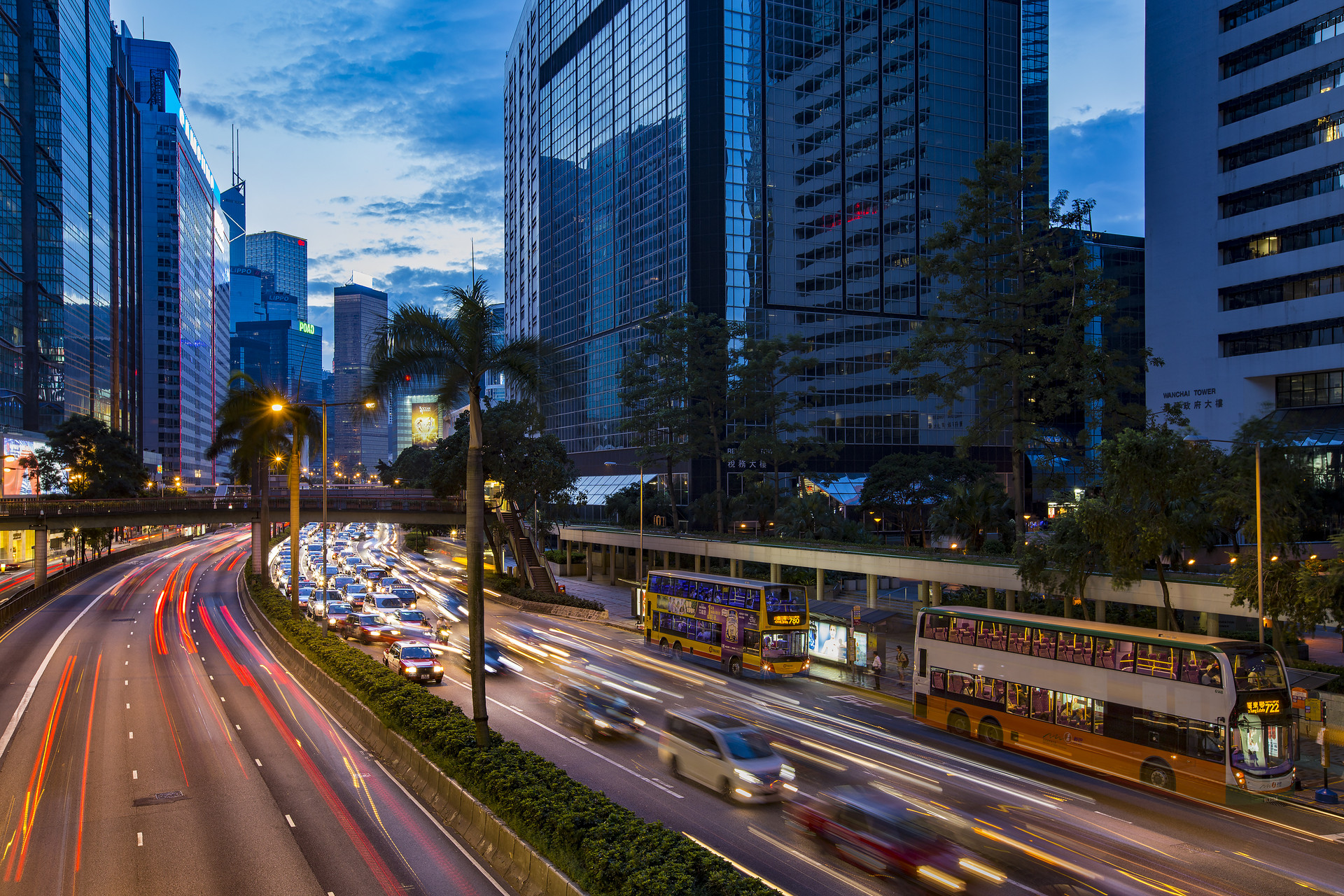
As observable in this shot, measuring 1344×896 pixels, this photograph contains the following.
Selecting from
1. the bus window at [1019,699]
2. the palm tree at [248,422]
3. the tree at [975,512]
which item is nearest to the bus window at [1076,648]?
the bus window at [1019,699]

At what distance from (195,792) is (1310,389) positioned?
2781 inches

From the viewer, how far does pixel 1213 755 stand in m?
19.4

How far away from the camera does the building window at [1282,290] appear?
5878 centimetres

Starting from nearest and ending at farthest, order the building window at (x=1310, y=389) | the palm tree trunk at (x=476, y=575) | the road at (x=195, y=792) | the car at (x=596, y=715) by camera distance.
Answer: the road at (x=195, y=792) → the palm tree trunk at (x=476, y=575) → the car at (x=596, y=715) → the building window at (x=1310, y=389)

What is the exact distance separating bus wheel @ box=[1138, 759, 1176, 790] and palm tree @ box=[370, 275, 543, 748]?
1602 cm

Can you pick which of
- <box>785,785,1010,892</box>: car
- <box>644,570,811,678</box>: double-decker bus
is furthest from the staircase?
<box>785,785,1010,892</box>: car

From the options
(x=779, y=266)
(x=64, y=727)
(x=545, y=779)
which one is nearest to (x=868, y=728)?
(x=545, y=779)

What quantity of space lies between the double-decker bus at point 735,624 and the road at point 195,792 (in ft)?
52.3

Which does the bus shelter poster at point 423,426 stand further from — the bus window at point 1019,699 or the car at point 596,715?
the bus window at point 1019,699

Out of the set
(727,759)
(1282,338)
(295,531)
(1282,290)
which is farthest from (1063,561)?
(1282,290)

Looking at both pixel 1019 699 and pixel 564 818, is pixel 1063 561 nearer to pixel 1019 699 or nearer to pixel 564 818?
pixel 1019 699

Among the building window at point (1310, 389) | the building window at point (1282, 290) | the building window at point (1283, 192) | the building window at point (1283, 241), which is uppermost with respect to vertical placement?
the building window at point (1283, 192)

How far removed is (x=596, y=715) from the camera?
25.6m

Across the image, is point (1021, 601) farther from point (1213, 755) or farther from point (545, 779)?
point (545, 779)
